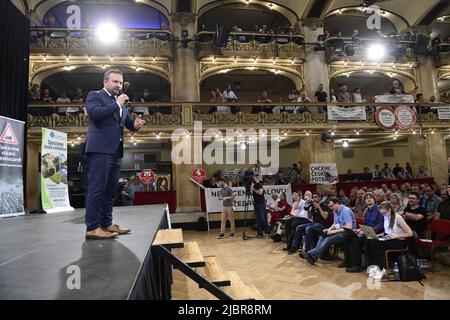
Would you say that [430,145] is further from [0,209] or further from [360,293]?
[0,209]

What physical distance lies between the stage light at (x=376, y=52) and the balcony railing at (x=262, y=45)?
107 inches

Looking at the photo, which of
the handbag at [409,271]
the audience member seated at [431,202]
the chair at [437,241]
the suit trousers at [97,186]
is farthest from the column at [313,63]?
the suit trousers at [97,186]

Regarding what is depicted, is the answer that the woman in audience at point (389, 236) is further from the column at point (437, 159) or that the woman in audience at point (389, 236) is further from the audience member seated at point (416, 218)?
the column at point (437, 159)

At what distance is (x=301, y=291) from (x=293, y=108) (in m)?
8.62

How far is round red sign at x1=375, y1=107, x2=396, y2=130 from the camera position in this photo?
1099 centimetres

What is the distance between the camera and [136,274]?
136 cm

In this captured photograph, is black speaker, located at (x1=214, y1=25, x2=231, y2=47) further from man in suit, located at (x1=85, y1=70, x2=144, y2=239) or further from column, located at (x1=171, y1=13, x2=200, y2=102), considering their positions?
man in suit, located at (x1=85, y1=70, x2=144, y2=239)

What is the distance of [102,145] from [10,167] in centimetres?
398

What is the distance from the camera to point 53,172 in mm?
5812

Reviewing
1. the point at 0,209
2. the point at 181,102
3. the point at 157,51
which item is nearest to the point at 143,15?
the point at 157,51

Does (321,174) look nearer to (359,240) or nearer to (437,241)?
(437,241)

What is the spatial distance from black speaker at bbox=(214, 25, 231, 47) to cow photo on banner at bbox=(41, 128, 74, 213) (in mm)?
6609

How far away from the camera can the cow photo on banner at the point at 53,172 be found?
5.60 metres

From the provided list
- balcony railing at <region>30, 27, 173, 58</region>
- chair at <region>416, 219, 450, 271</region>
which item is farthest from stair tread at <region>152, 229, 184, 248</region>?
balcony railing at <region>30, 27, 173, 58</region>
